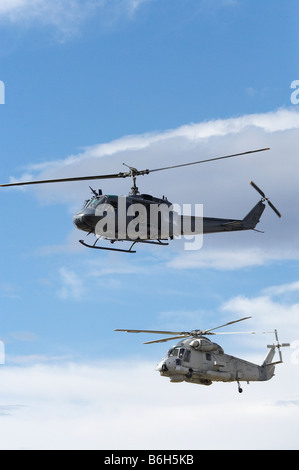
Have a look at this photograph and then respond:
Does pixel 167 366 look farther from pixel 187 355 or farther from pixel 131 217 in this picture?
pixel 131 217

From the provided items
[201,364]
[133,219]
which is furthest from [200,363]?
[133,219]

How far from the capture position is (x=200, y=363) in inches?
2512

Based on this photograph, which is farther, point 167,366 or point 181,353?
point 181,353

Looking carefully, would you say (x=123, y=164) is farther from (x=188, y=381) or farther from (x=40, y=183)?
(x=188, y=381)

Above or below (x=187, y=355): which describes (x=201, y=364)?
below

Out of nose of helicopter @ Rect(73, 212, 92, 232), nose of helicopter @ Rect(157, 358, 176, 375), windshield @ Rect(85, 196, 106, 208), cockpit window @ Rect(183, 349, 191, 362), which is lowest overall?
nose of helicopter @ Rect(157, 358, 176, 375)

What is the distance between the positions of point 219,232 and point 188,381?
12.6 meters

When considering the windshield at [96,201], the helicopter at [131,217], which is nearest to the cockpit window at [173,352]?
the helicopter at [131,217]

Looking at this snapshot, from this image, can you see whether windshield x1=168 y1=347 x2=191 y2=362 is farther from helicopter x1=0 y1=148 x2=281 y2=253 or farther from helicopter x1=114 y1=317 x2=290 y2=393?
helicopter x1=0 y1=148 x2=281 y2=253

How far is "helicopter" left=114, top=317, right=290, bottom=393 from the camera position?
62.8m

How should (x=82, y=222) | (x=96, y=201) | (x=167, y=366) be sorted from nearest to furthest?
(x=82, y=222) → (x=96, y=201) → (x=167, y=366)

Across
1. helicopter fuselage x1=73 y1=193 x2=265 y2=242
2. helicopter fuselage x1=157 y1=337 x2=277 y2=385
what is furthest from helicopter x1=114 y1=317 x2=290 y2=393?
helicopter fuselage x1=73 y1=193 x2=265 y2=242

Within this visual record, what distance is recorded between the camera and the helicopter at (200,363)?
206 ft
